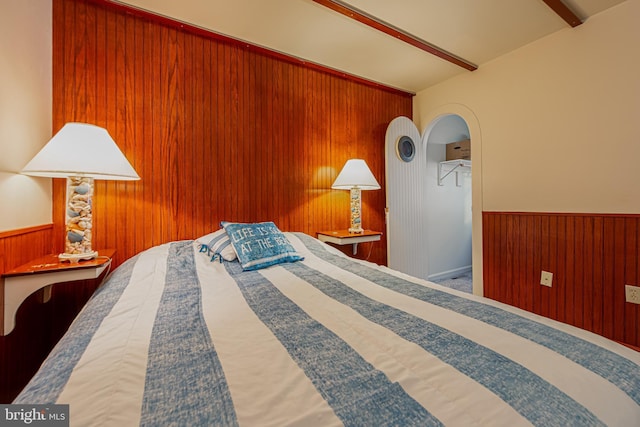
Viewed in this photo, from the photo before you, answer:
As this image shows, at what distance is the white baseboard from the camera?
12.0 feet

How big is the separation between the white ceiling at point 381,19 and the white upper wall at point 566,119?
0.15 metres

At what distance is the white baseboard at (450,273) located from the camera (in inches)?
144

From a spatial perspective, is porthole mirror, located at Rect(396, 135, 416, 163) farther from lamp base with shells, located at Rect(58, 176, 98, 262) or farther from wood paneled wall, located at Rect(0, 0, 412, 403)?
lamp base with shells, located at Rect(58, 176, 98, 262)

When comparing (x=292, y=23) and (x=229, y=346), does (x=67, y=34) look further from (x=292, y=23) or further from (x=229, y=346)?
(x=229, y=346)

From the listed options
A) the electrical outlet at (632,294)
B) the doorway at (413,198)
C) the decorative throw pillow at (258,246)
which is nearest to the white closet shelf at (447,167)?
the doorway at (413,198)

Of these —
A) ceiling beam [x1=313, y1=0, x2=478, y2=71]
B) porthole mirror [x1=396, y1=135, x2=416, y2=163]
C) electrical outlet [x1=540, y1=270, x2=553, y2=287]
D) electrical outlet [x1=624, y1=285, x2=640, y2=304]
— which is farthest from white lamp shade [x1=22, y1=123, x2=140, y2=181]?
electrical outlet [x1=624, y1=285, x2=640, y2=304]

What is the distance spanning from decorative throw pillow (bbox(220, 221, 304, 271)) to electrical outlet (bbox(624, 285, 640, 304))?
7.19ft

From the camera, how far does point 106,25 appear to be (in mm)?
1828

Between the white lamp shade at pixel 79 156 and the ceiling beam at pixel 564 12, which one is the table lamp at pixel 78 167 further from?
the ceiling beam at pixel 564 12

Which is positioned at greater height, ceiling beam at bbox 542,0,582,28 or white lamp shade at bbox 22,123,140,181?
ceiling beam at bbox 542,0,582,28

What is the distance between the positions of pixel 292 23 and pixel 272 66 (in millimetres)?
478

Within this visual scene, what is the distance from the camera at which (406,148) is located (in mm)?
3047

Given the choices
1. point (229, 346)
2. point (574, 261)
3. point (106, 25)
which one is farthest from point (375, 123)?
point (229, 346)

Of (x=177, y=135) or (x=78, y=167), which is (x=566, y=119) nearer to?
(x=177, y=135)
